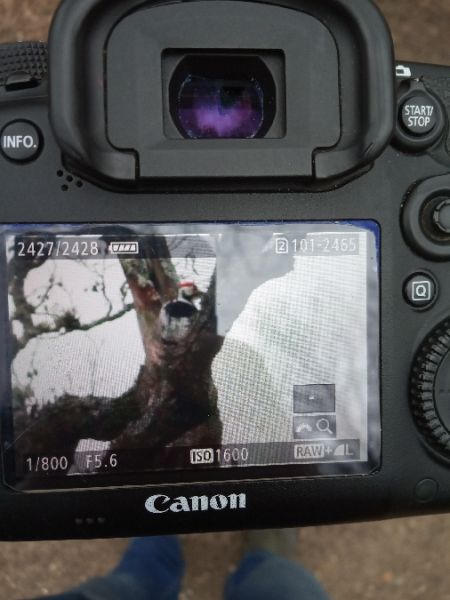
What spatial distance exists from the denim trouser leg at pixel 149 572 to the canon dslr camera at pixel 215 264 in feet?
1.08

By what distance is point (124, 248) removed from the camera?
56 centimetres

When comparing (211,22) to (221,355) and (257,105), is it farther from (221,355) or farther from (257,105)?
(221,355)

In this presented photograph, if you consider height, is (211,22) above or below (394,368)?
above

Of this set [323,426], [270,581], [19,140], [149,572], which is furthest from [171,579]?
[19,140]

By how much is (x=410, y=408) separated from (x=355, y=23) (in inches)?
11.7

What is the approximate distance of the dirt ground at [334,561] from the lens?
913 mm

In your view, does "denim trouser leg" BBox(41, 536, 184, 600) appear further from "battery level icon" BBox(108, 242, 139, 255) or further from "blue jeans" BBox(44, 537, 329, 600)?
"battery level icon" BBox(108, 242, 139, 255)

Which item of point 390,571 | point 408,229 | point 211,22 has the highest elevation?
point 211,22

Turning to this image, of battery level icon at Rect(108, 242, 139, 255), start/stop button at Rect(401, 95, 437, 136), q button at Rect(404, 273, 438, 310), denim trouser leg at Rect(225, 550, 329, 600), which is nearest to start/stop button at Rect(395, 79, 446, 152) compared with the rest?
start/stop button at Rect(401, 95, 437, 136)

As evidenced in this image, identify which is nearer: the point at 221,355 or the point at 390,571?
the point at 221,355

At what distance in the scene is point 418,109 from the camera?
0.57 metres

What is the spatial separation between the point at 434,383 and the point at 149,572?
518mm

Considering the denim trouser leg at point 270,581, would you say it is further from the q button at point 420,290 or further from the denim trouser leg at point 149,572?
the q button at point 420,290

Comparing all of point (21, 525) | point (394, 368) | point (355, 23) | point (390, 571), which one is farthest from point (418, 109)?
point (390, 571)
